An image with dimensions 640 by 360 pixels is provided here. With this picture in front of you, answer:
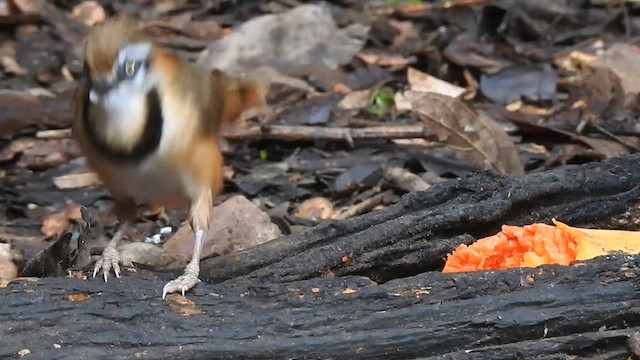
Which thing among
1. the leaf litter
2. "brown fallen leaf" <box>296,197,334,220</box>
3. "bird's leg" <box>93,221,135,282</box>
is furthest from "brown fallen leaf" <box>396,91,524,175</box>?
"bird's leg" <box>93,221,135,282</box>

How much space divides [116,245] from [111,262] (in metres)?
0.32

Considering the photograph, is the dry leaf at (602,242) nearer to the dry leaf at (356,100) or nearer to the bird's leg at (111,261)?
the bird's leg at (111,261)

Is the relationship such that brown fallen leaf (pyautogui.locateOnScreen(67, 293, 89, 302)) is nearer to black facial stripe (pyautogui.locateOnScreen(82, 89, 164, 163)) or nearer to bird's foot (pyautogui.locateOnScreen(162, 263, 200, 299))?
bird's foot (pyautogui.locateOnScreen(162, 263, 200, 299))

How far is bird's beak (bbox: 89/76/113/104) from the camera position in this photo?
3443mm

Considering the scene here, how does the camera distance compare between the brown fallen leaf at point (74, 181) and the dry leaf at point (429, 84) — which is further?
the dry leaf at point (429, 84)

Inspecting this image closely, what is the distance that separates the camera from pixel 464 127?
209 inches

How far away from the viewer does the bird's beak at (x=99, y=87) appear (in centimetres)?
344

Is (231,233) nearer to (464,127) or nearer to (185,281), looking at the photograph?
(185,281)

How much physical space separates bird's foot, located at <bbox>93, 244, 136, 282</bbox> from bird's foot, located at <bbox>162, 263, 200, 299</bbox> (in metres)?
0.24

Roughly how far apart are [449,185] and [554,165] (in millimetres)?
1870

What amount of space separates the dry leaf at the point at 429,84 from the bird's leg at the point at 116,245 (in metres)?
2.55

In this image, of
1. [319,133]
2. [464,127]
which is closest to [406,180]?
[464,127]

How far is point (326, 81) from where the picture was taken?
6.83 metres

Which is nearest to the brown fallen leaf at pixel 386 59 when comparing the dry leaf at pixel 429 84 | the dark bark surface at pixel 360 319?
the dry leaf at pixel 429 84
